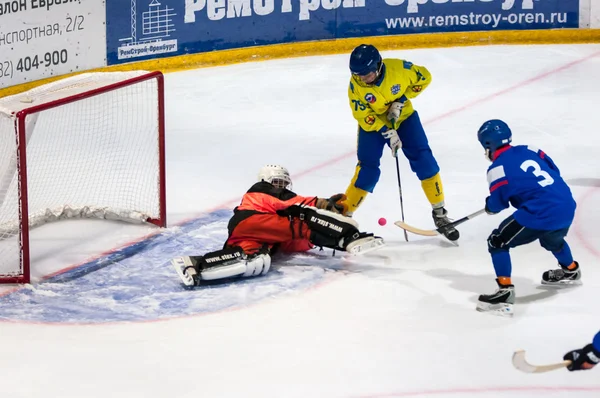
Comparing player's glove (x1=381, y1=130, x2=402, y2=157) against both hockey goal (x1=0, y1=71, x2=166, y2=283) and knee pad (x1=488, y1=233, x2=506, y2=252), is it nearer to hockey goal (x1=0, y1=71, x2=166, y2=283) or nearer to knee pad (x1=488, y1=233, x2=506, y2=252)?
knee pad (x1=488, y1=233, x2=506, y2=252)

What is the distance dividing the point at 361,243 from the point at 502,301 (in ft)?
2.66

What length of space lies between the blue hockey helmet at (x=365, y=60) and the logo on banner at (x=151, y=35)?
4.34 meters

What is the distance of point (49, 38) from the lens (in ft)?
29.6

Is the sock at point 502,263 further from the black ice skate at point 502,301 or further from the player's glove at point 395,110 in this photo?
the player's glove at point 395,110

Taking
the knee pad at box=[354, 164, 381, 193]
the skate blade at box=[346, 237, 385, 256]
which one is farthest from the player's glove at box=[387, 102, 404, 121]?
the skate blade at box=[346, 237, 385, 256]

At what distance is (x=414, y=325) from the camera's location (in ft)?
16.4

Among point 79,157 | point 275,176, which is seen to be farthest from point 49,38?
point 275,176

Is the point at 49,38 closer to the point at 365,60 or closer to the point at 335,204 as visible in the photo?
the point at 335,204

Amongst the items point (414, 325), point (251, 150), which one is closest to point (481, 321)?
point (414, 325)

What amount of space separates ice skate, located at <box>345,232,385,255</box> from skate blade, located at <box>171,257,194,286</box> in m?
0.80

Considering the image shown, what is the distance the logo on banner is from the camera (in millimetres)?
9719

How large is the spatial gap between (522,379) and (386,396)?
55 centimetres

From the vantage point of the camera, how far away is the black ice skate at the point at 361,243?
5531 mm

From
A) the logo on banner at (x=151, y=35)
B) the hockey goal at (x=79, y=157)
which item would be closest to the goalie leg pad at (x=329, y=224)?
the hockey goal at (x=79, y=157)
